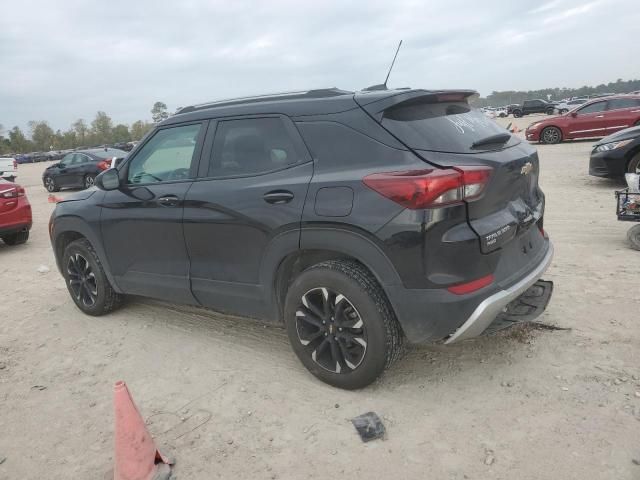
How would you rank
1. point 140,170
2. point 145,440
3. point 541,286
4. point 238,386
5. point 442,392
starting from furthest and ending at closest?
1. point 140,170
2. point 541,286
3. point 238,386
4. point 442,392
5. point 145,440

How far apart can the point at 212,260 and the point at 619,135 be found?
853 centimetres

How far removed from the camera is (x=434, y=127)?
3102mm

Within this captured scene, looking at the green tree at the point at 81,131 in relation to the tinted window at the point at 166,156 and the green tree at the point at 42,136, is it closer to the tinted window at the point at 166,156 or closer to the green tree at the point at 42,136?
the green tree at the point at 42,136

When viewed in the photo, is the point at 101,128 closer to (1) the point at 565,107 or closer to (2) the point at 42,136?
(2) the point at 42,136

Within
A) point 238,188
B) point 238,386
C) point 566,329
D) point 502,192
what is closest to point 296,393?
point 238,386

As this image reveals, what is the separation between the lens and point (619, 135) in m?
9.30

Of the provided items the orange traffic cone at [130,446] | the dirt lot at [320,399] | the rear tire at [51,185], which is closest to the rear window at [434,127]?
the dirt lot at [320,399]

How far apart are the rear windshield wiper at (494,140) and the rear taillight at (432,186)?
30cm

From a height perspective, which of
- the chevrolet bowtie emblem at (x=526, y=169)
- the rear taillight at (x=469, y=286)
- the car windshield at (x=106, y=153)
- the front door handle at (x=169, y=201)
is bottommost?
the rear taillight at (x=469, y=286)

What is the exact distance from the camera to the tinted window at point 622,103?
16828mm

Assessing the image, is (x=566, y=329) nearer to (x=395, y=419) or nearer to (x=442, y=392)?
(x=442, y=392)

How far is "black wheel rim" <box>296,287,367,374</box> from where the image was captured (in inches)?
123

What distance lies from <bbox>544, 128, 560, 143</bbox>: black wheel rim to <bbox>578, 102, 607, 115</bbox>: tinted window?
1051 millimetres

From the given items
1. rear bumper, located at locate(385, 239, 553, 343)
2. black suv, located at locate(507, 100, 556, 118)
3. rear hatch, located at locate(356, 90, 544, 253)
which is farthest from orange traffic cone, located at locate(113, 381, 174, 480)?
black suv, located at locate(507, 100, 556, 118)
